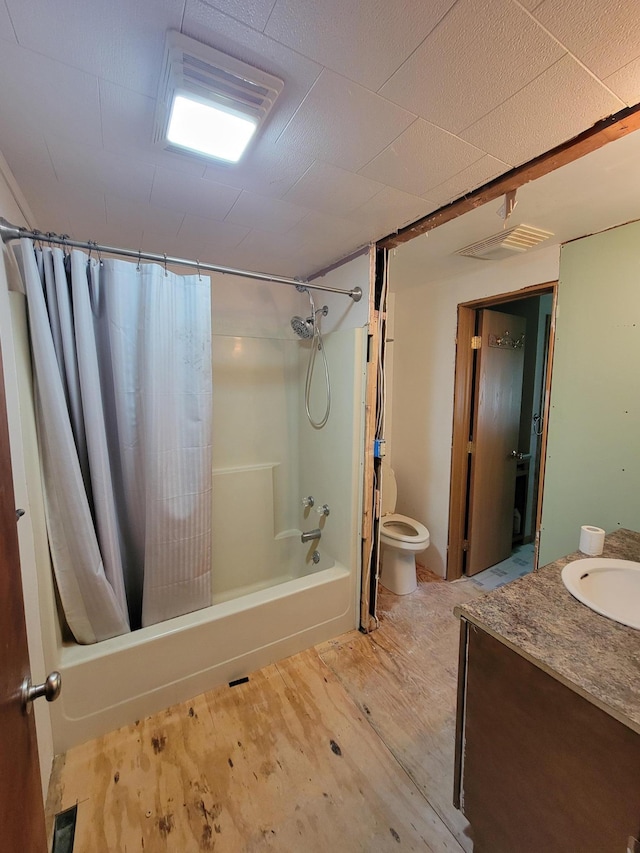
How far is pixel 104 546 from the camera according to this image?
1501 mm

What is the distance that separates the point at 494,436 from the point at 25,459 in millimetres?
2812

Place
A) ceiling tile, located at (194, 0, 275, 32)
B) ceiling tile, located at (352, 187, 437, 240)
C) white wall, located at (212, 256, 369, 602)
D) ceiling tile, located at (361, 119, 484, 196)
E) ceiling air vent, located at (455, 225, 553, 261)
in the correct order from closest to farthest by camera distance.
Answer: ceiling tile, located at (194, 0, 275, 32), ceiling tile, located at (361, 119, 484, 196), ceiling tile, located at (352, 187, 437, 240), ceiling air vent, located at (455, 225, 553, 261), white wall, located at (212, 256, 369, 602)

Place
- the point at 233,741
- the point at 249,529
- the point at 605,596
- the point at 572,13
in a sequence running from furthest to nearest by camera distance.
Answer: the point at 249,529
the point at 233,741
the point at 605,596
the point at 572,13

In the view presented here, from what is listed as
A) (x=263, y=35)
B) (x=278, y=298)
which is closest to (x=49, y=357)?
(x=263, y=35)

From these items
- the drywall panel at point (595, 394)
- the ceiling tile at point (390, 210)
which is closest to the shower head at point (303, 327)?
the ceiling tile at point (390, 210)

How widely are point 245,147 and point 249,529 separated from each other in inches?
83.1

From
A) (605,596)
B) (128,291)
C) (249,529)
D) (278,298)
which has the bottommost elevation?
(249,529)

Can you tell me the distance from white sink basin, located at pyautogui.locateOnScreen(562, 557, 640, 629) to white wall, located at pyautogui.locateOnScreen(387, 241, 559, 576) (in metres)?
1.33

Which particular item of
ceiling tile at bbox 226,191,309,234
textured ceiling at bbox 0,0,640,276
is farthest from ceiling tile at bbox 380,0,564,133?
ceiling tile at bbox 226,191,309,234

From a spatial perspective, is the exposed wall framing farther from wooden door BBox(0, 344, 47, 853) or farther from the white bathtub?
wooden door BBox(0, 344, 47, 853)

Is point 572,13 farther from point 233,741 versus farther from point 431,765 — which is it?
point 233,741

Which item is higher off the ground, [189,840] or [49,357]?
[49,357]

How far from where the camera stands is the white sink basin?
1.16 m

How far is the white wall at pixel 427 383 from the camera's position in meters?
2.36
